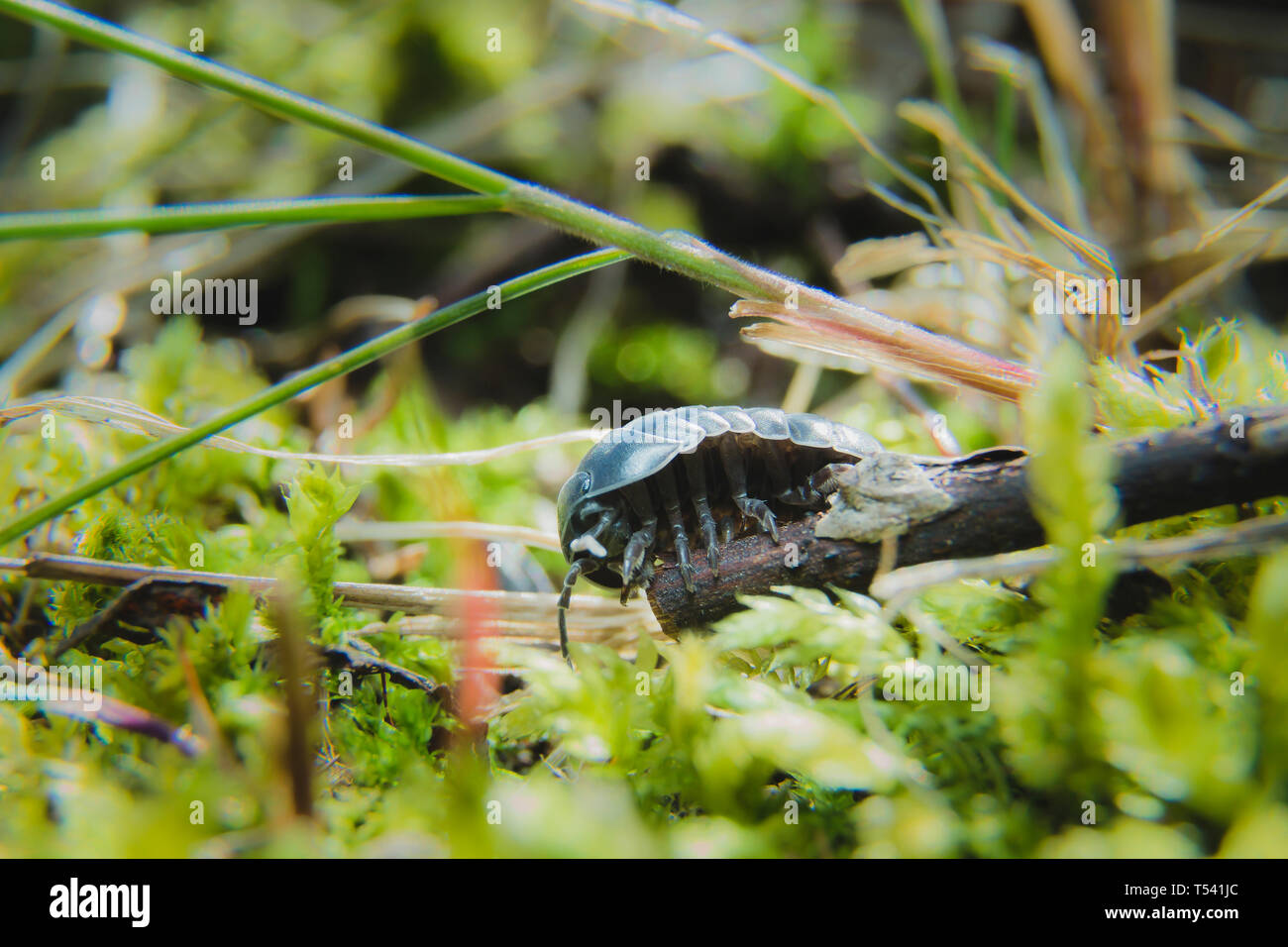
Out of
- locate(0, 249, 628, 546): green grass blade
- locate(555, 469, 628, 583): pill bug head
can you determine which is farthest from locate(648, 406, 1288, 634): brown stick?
locate(0, 249, 628, 546): green grass blade

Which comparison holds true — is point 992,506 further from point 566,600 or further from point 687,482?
point 566,600

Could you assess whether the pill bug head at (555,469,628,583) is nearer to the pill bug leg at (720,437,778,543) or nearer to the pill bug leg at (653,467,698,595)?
the pill bug leg at (653,467,698,595)

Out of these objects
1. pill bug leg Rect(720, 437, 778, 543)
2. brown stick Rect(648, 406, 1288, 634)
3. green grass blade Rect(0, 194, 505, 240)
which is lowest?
brown stick Rect(648, 406, 1288, 634)

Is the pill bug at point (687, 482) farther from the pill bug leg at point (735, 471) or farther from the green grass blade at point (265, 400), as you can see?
the green grass blade at point (265, 400)

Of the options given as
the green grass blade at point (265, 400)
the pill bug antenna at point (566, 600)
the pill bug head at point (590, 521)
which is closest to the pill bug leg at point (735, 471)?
the pill bug head at point (590, 521)

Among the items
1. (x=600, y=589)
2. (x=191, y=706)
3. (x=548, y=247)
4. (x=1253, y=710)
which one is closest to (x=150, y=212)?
(x=191, y=706)

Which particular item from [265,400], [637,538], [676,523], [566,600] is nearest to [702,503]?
[676,523]
